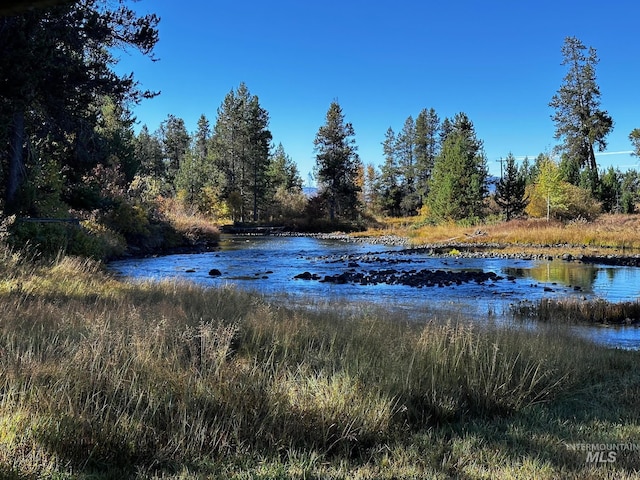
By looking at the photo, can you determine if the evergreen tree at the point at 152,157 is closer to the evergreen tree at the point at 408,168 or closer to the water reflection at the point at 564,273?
the evergreen tree at the point at 408,168

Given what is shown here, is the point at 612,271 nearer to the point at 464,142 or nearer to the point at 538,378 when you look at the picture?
the point at 538,378

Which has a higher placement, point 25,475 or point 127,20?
point 127,20

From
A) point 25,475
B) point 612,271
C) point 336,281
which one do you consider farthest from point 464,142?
point 25,475

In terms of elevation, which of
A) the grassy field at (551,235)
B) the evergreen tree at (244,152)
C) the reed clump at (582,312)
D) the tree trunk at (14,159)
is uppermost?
the evergreen tree at (244,152)

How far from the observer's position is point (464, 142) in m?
49.6

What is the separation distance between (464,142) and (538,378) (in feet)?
156

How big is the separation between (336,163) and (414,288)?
4918 cm

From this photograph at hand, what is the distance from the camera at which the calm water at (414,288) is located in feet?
45.4

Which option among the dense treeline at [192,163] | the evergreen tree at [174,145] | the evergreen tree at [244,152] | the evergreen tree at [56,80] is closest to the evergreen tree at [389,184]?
the dense treeline at [192,163]

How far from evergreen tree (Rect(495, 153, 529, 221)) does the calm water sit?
21.6 m

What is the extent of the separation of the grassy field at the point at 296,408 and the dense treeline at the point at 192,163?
258cm

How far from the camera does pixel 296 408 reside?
3848 mm

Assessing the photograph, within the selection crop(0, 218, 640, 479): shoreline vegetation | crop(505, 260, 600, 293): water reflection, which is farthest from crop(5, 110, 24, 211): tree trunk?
crop(505, 260, 600, 293): water reflection

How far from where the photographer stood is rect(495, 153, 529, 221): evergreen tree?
157 ft
